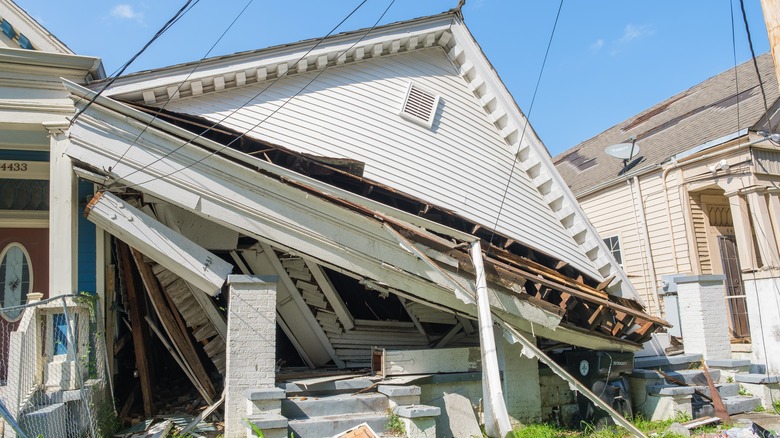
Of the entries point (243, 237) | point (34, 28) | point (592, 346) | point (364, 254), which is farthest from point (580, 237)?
point (34, 28)

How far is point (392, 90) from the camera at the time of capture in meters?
9.62

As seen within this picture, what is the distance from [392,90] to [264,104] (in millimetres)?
2213

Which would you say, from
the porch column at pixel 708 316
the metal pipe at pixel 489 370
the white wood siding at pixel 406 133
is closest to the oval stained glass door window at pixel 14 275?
the white wood siding at pixel 406 133

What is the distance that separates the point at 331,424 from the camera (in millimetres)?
6988

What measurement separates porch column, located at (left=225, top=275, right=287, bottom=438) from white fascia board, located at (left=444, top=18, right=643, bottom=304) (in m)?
5.30

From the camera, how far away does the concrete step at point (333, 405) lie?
7219mm

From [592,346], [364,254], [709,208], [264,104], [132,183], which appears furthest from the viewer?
[709,208]

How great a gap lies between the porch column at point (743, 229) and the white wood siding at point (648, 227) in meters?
1.24

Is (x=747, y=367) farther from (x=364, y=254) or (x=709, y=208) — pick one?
(x=364, y=254)

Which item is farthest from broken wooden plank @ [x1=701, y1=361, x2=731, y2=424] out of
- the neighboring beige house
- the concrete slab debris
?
the concrete slab debris

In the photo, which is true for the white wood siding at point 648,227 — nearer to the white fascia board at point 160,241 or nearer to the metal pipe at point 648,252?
the metal pipe at point 648,252

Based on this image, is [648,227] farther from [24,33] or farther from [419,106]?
[24,33]

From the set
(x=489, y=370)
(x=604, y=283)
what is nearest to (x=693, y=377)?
(x=604, y=283)

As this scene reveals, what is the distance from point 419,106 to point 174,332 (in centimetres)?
536
